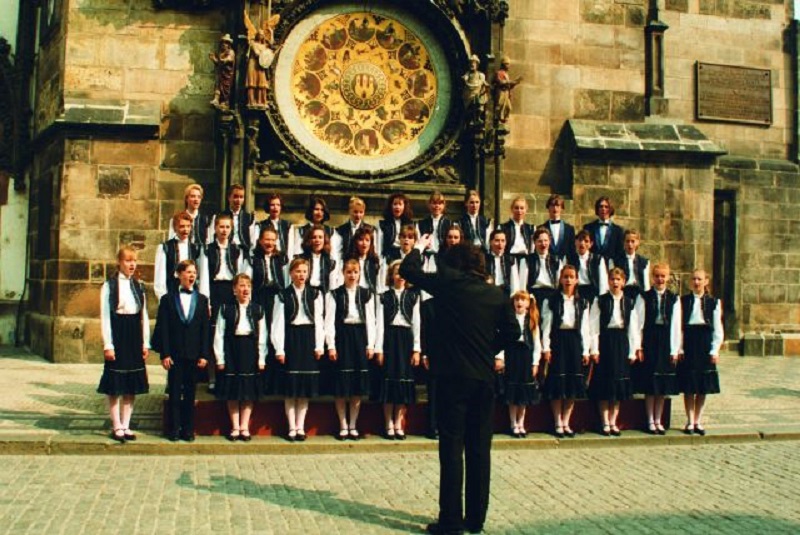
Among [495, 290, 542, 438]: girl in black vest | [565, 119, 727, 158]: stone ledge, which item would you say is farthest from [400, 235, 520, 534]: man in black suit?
[565, 119, 727, 158]: stone ledge

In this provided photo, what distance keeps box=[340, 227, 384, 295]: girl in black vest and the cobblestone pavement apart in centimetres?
178

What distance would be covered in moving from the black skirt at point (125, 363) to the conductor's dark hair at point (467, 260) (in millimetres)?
3502

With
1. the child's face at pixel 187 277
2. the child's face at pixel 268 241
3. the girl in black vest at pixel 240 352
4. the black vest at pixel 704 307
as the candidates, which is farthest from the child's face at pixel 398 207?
the black vest at pixel 704 307

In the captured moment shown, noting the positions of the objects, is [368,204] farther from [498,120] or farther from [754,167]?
[754,167]

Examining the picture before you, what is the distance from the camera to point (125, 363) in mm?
7711

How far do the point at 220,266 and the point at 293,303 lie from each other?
40.4 inches

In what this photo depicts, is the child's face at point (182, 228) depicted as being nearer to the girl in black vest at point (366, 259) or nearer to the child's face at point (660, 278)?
the girl in black vest at point (366, 259)

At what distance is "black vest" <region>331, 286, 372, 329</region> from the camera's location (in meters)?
8.22

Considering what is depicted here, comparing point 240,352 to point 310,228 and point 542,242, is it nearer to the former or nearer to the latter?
point 310,228

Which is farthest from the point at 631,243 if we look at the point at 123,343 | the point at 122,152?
the point at 122,152

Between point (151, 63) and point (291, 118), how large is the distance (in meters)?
2.14

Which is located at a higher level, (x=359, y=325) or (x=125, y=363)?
(x=359, y=325)

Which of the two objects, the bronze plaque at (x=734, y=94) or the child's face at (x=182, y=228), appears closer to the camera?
the child's face at (x=182, y=228)

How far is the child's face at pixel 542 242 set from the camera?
9000mm
